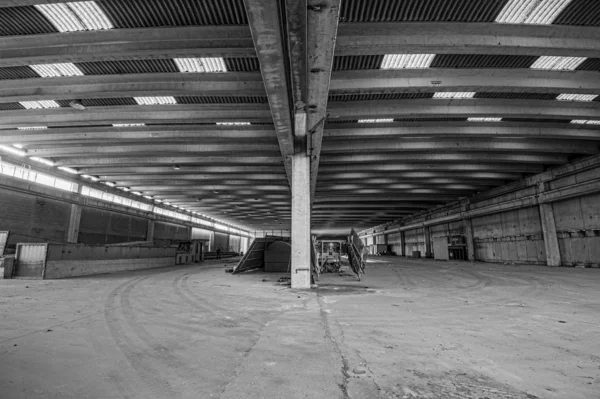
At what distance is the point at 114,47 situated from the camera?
22.4 ft

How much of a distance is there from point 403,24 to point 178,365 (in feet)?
26.2

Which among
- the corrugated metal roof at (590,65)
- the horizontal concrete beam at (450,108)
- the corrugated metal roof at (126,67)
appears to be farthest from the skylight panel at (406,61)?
the corrugated metal roof at (126,67)

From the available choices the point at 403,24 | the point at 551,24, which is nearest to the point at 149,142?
the point at 403,24

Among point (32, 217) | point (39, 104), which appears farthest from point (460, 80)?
point (32, 217)

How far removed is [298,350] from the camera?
3.46 meters

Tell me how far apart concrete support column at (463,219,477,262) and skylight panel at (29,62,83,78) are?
2941 cm

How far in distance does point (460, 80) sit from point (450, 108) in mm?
1856

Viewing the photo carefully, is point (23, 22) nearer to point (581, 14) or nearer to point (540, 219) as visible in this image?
point (581, 14)

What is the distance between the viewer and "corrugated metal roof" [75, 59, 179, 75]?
764cm

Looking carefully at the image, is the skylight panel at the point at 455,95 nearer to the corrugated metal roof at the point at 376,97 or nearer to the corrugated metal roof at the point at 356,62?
the corrugated metal roof at the point at 376,97

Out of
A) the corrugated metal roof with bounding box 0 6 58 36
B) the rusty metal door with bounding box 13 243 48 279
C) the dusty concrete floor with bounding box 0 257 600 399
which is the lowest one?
the dusty concrete floor with bounding box 0 257 600 399

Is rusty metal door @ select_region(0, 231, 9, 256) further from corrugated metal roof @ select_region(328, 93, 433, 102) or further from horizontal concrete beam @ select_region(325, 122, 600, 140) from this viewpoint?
corrugated metal roof @ select_region(328, 93, 433, 102)

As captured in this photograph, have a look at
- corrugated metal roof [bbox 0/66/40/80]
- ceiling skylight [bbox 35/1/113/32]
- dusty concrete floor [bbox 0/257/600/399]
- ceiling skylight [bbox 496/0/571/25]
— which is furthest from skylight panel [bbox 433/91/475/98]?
corrugated metal roof [bbox 0/66/40/80]

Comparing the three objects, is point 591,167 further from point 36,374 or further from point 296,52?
point 36,374
